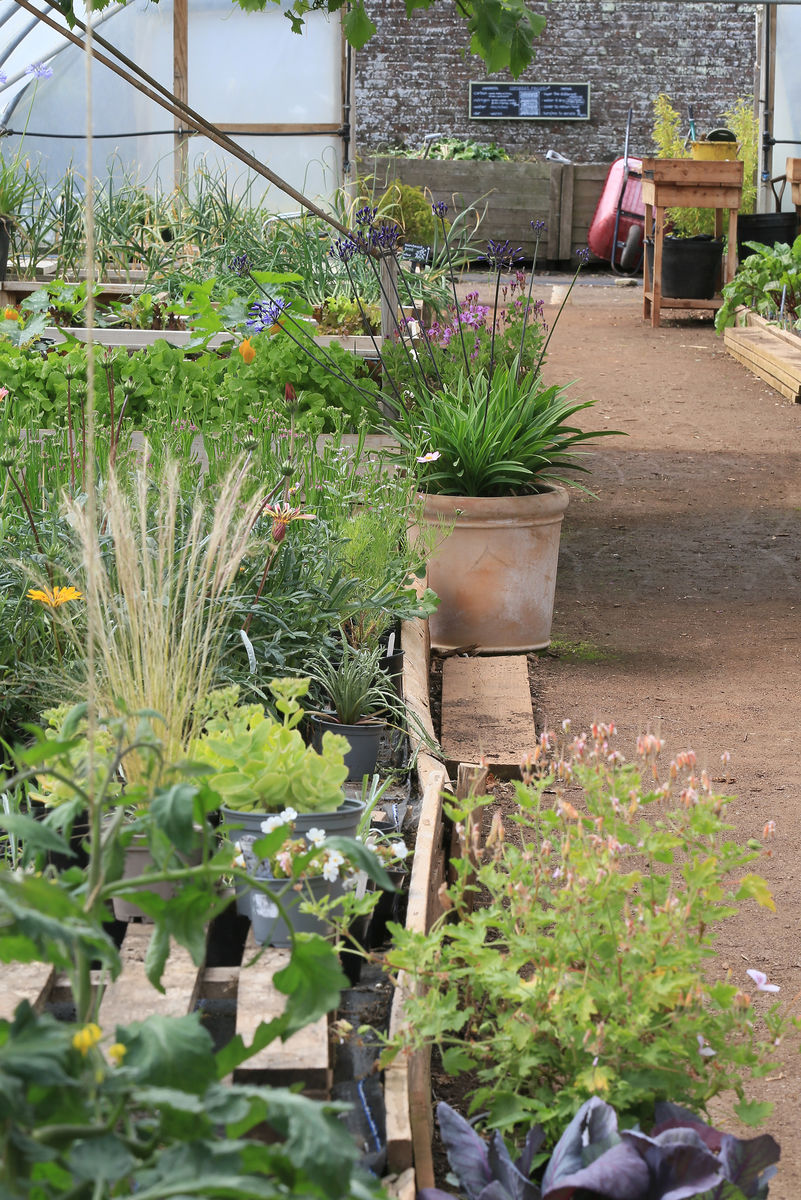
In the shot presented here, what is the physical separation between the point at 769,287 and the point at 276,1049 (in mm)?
9611

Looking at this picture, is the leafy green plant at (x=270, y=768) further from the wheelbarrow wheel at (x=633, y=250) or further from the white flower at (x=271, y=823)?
the wheelbarrow wheel at (x=633, y=250)

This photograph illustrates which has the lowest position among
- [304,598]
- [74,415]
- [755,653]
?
[755,653]

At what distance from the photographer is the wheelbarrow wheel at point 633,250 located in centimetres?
1574

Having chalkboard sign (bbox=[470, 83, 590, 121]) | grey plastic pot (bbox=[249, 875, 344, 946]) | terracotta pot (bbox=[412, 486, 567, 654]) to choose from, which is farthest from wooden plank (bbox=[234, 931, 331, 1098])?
chalkboard sign (bbox=[470, 83, 590, 121])

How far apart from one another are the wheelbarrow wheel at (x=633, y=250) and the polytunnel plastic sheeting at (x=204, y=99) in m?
6.73

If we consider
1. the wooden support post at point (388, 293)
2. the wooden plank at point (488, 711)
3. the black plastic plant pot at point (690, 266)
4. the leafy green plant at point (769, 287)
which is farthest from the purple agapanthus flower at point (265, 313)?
the black plastic plant pot at point (690, 266)

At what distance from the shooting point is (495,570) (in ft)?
13.1

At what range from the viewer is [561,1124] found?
1.67m

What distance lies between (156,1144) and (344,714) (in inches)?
61.5

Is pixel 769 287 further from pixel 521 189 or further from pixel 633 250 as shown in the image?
pixel 521 189

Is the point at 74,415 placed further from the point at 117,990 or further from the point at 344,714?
the point at 117,990

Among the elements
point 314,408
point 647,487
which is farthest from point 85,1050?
point 647,487

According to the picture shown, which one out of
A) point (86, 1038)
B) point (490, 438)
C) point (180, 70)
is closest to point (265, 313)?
point (490, 438)

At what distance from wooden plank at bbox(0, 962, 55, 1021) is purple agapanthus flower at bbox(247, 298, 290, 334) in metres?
3.30
